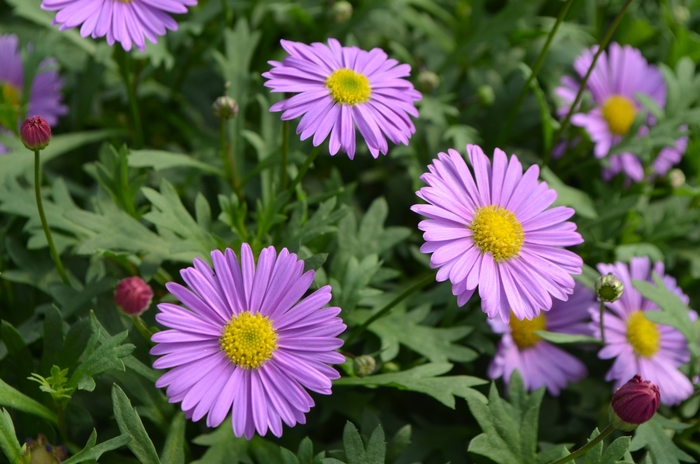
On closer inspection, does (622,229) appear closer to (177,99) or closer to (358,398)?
(358,398)

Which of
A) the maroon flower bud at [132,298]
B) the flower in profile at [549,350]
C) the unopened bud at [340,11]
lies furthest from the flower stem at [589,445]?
the unopened bud at [340,11]

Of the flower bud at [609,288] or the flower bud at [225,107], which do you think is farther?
the flower bud at [225,107]

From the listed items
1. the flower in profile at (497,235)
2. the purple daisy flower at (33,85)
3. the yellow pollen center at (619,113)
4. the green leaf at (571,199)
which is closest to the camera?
the flower in profile at (497,235)

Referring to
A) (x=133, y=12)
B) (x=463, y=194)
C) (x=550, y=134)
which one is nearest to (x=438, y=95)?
(x=550, y=134)

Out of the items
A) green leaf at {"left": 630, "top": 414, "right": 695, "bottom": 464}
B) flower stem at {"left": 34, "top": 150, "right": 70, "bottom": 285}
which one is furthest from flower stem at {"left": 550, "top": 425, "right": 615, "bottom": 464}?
flower stem at {"left": 34, "top": 150, "right": 70, "bottom": 285}

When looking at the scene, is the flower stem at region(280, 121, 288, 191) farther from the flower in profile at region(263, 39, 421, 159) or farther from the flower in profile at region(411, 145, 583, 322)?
the flower in profile at region(411, 145, 583, 322)

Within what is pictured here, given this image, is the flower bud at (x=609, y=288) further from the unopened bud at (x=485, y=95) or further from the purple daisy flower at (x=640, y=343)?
the unopened bud at (x=485, y=95)

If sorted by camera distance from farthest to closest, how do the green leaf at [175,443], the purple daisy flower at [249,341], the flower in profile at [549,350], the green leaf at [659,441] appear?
1. the flower in profile at [549,350]
2. the green leaf at [659,441]
3. the green leaf at [175,443]
4. the purple daisy flower at [249,341]
